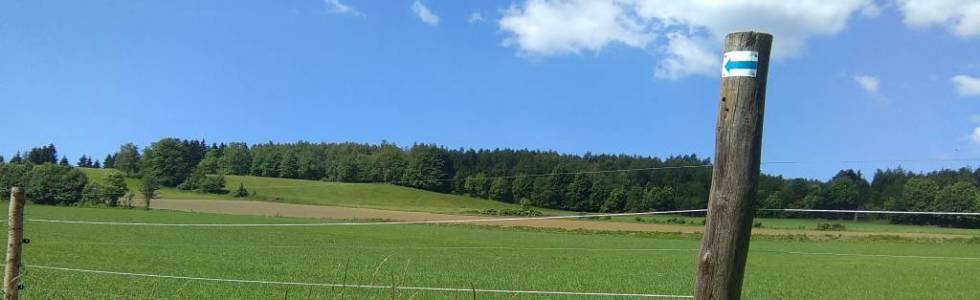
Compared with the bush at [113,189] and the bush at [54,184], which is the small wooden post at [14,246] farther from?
the bush at [113,189]

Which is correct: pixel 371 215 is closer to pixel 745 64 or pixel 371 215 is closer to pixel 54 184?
pixel 54 184

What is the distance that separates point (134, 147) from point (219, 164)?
148 ft

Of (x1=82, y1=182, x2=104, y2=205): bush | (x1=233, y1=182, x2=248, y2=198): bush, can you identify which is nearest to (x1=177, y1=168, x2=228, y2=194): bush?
(x1=233, y1=182, x2=248, y2=198): bush

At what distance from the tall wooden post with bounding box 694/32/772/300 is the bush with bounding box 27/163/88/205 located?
51674 millimetres

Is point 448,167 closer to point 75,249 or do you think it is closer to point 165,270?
point 75,249

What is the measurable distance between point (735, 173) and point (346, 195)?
250 ft

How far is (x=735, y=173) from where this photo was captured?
9.80 ft

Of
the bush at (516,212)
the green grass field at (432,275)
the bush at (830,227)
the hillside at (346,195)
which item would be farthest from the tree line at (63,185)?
the bush at (830,227)

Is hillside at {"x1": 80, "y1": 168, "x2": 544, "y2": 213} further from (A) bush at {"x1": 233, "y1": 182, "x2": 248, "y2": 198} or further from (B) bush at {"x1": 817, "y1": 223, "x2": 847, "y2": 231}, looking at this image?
(B) bush at {"x1": 817, "y1": 223, "x2": 847, "y2": 231}

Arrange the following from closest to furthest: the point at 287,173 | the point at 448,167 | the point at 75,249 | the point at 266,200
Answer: the point at 75,249, the point at 448,167, the point at 287,173, the point at 266,200

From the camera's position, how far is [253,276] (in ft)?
56.5

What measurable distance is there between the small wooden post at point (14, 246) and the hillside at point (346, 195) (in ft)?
144

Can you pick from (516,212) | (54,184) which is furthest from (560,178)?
(54,184)

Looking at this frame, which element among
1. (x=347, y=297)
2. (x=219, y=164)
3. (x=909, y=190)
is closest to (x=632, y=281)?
(x=909, y=190)
